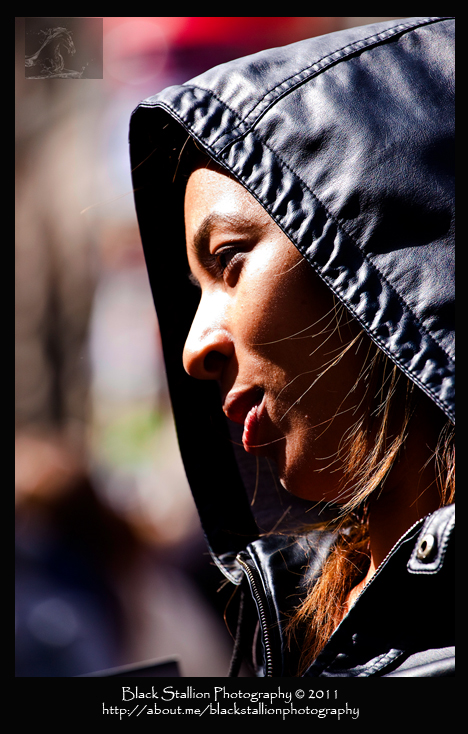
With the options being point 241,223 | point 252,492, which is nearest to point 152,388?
point 252,492

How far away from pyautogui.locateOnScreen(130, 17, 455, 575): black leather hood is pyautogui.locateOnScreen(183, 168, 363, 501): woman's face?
7 cm

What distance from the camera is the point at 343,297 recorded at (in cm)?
79

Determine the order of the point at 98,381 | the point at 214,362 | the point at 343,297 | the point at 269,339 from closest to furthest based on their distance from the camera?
the point at 343,297 → the point at 269,339 → the point at 214,362 → the point at 98,381

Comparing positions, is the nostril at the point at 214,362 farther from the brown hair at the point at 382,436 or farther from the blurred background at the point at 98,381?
the blurred background at the point at 98,381

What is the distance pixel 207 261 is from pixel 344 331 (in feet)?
0.94

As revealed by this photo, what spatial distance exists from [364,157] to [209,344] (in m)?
0.40

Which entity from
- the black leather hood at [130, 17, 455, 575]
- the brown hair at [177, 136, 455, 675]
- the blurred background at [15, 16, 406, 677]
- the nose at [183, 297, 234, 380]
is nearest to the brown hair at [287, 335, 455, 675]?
the brown hair at [177, 136, 455, 675]

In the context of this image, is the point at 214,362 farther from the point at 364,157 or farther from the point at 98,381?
the point at 98,381

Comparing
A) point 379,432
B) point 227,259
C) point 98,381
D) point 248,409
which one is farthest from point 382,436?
point 98,381

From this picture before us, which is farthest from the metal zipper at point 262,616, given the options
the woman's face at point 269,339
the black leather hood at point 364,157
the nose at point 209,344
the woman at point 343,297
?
the black leather hood at point 364,157

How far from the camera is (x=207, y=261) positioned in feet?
3.24

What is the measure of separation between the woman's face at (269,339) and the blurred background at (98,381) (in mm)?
666

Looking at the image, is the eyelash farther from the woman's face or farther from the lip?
the lip
